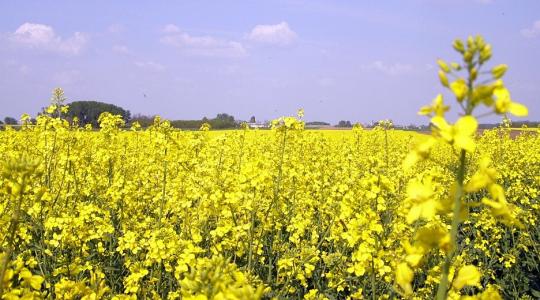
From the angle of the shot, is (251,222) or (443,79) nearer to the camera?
(443,79)

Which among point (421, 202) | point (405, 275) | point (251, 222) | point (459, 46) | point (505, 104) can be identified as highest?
point (459, 46)

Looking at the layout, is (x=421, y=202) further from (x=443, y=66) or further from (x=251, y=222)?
(x=251, y=222)

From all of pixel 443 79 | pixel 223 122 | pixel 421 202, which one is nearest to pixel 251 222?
pixel 421 202

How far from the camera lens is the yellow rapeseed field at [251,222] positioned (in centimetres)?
128

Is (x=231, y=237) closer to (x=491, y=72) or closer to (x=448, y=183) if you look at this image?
(x=491, y=72)

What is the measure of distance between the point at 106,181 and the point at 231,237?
9.24 ft

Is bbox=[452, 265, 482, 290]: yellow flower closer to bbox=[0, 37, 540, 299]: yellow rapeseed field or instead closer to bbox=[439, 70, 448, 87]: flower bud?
bbox=[0, 37, 540, 299]: yellow rapeseed field

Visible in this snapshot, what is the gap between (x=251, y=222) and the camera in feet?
12.6

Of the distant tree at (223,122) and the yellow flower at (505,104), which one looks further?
the distant tree at (223,122)

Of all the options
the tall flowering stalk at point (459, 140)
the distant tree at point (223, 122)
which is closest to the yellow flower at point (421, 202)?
the tall flowering stalk at point (459, 140)

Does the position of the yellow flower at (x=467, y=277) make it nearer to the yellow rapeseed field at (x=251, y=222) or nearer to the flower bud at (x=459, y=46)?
the yellow rapeseed field at (x=251, y=222)

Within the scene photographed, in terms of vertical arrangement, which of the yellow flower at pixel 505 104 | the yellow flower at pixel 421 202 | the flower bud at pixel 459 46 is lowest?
the yellow flower at pixel 421 202

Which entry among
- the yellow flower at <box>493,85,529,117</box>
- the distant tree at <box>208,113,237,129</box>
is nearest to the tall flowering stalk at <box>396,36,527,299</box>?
the yellow flower at <box>493,85,529,117</box>

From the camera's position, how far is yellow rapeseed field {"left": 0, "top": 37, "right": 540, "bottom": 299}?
128cm
